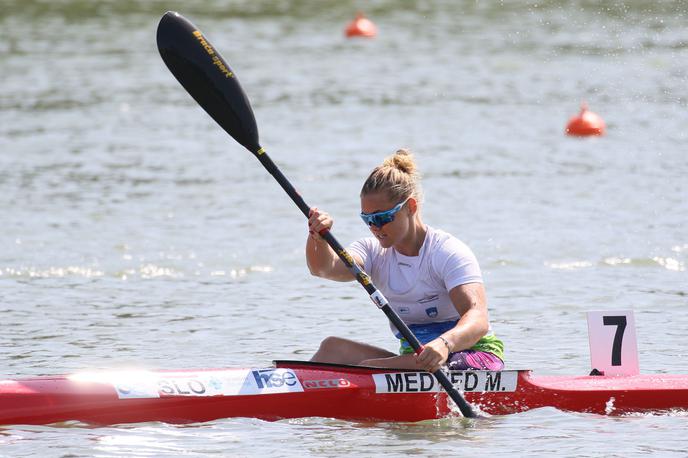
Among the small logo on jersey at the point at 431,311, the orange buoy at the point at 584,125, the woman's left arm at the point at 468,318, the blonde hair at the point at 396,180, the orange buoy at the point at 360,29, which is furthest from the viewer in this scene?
the orange buoy at the point at 360,29

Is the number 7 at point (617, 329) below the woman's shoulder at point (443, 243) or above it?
below

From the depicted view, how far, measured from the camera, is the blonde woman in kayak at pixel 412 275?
6402 millimetres

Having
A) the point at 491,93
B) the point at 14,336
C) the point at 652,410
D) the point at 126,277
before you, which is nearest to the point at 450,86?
the point at 491,93

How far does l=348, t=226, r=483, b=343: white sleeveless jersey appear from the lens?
255 inches

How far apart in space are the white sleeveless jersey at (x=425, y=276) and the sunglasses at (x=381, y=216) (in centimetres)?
25

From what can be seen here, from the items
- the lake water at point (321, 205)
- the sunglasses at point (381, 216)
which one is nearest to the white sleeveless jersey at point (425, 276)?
the sunglasses at point (381, 216)

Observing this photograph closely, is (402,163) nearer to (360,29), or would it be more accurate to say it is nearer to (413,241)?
(413,241)

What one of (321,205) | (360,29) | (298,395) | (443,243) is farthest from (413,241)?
(360,29)

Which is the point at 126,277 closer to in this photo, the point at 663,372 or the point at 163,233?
the point at 163,233

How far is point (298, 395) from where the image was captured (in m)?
6.55

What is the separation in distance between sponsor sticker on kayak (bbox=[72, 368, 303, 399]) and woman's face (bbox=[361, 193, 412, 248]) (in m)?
0.77

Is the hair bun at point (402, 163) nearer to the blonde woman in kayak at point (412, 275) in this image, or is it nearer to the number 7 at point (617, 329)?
the blonde woman in kayak at point (412, 275)

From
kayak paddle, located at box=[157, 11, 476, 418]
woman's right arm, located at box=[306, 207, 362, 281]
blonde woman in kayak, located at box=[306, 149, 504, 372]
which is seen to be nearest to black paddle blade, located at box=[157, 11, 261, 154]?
kayak paddle, located at box=[157, 11, 476, 418]

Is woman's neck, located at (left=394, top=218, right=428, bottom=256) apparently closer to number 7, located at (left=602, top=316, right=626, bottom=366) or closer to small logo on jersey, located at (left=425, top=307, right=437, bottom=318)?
small logo on jersey, located at (left=425, top=307, right=437, bottom=318)
